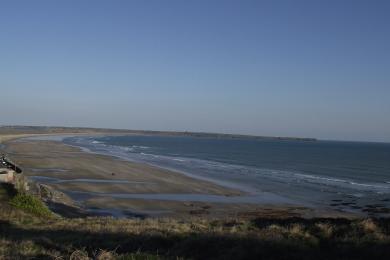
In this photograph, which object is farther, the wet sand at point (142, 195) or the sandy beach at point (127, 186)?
the sandy beach at point (127, 186)

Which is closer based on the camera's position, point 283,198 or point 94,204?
point 94,204

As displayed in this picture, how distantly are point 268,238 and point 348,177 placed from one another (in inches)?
2066

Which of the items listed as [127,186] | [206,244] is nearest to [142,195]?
[127,186]

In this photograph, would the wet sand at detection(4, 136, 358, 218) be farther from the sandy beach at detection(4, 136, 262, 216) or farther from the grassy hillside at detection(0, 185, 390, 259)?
the grassy hillside at detection(0, 185, 390, 259)

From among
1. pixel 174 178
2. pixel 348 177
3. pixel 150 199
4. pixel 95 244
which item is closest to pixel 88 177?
pixel 174 178

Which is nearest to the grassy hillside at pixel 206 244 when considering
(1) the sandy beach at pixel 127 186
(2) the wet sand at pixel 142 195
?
(2) the wet sand at pixel 142 195

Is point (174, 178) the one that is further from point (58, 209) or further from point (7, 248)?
point (7, 248)

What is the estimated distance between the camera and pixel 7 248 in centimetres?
1103

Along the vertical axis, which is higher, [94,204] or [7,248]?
[7,248]

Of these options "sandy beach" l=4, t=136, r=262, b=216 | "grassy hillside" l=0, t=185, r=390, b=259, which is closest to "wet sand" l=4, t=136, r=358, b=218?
"sandy beach" l=4, t=136, r=262, b=216

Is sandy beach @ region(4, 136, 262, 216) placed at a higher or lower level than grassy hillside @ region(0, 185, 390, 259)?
lower

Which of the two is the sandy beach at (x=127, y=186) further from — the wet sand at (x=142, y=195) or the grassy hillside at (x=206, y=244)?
the grassy hillside at (x=206, y=244)

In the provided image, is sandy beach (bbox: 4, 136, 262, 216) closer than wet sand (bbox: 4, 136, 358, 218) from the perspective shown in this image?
No

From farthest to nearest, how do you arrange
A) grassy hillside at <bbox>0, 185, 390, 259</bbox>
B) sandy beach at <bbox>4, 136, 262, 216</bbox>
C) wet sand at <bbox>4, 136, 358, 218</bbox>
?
sandy beach at <bbox>4, 136, 262, 216</bbox> < wet sand at <bbox>4, 136, 358, 218</bbox> < grassy hillside at <bbox>0, 185, 390, 259</bbox>
